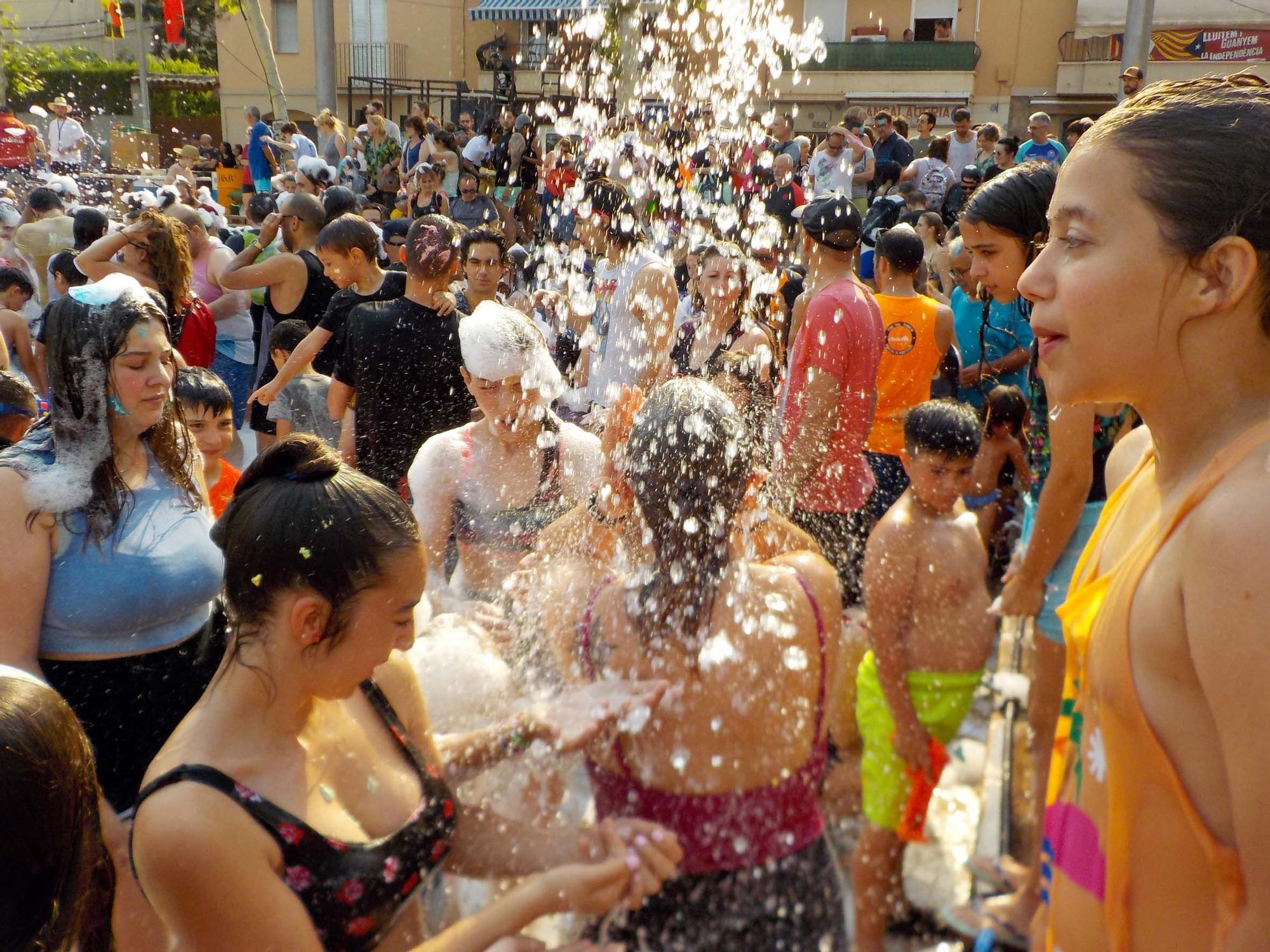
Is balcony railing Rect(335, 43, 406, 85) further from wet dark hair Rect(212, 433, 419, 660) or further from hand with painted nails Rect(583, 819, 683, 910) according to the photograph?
hand with painted nails Rect(583, 819, 683, 910)

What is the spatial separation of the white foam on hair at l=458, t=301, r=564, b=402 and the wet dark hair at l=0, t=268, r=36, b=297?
13.9 ft

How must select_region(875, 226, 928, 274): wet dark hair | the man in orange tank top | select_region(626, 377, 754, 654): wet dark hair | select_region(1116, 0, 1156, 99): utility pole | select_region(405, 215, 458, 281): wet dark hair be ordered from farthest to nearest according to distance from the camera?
select_region(1116, 0, 1156, 99): utility pole, select_region(875, 226, 928, 274): wet dark hair, the man in orange tank top, select_region(405, 215, 458, 281): wet dark hair, select_region(626, 377, 754, 654): wet dark hair

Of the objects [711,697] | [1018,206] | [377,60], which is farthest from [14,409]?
[377,60]

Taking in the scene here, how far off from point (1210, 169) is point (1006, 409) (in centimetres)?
392

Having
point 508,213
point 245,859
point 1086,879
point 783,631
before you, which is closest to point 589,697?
point 783,631

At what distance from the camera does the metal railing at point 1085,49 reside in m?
28.5

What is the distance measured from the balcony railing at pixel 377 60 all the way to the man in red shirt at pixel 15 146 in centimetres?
1462

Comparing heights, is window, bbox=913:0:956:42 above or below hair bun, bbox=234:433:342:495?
above

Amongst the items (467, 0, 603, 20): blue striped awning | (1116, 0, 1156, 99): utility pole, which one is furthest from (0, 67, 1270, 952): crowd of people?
(467, 0, 603, 20): blue striped awning

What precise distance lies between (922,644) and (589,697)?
4.31 ft

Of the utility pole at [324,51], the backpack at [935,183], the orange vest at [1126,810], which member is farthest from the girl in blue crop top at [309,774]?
the utility pole at [324,51]

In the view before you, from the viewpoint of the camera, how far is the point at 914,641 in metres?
3.11

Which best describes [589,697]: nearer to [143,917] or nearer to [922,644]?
[143,917]

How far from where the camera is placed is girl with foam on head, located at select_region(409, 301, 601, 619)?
344cm
